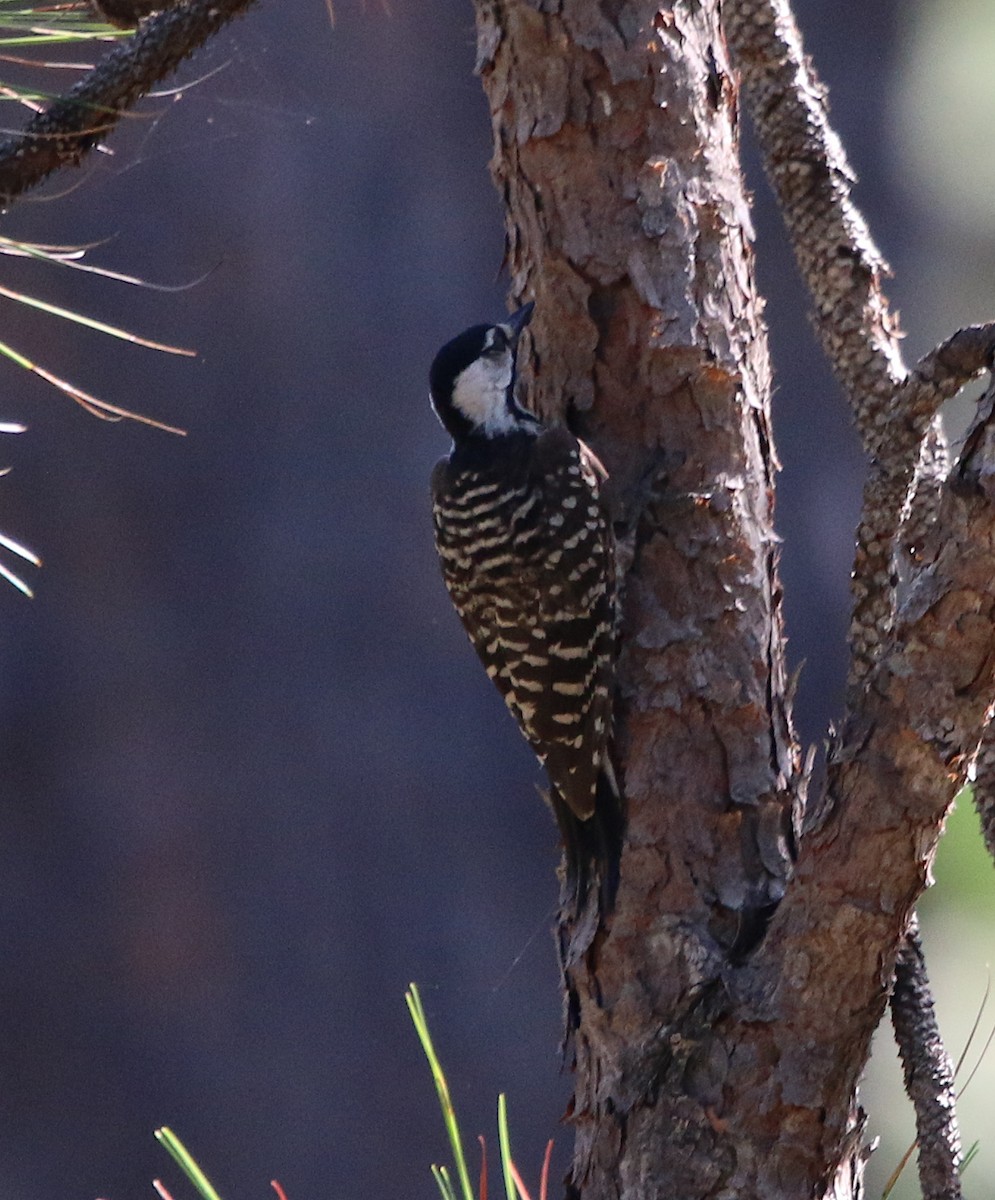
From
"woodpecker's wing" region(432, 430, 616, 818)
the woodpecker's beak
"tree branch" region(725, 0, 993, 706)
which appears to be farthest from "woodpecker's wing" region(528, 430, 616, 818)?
"tree branch" region(725, 0, 993, 706)

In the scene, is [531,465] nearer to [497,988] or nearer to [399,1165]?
[497,988]

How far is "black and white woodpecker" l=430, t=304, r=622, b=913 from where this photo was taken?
2.16m

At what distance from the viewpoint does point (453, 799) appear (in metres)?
5.67

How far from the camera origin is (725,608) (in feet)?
7.01

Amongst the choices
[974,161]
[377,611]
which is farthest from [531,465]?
[974,161]

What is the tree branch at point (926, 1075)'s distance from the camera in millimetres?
1736

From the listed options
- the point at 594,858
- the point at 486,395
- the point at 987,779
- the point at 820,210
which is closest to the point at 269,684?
the point at 486,395

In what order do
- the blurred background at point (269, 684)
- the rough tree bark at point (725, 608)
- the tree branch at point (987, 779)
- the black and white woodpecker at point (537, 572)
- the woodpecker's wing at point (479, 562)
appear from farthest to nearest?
1. the blurred background at point (269, 684)
2. the woodpecker's wing at point (479, 562)
3. the black and white woodpecker at point (537, 572)
4. the tree branch at point (987, 779)
5. the rough tree bark at point (725, 608)

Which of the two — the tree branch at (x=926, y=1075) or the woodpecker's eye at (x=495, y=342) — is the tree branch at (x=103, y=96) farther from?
the tree branch at (x=926, y=1075)

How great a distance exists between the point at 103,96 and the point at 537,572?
974 mm

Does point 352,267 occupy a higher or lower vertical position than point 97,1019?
higher

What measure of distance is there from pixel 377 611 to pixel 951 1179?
402cm

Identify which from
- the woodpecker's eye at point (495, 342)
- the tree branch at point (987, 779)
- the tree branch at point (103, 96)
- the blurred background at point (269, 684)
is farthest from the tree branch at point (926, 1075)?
the blurred background at point (269, 684)

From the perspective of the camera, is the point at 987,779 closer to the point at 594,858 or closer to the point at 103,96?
the point at 594,858
